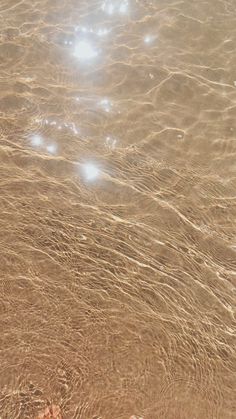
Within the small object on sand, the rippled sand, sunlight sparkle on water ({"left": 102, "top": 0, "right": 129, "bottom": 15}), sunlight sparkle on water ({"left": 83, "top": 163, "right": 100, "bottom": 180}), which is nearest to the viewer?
the small object on sand

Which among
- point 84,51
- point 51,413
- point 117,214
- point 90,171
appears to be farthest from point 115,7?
point 51,413

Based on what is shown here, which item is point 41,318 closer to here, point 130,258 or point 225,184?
point 130,258

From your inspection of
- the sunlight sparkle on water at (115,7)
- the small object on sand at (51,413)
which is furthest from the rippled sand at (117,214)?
the sunlight sparkle on water at (115,7)

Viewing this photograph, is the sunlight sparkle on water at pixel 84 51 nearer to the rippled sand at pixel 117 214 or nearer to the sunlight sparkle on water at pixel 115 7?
the rippled sand at pixel 117 214

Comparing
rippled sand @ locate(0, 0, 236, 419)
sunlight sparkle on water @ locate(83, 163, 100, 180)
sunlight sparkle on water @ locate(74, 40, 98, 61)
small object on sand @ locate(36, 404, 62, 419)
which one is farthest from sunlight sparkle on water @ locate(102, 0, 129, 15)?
small object on sand @ locate(36, 404, 62, 419)

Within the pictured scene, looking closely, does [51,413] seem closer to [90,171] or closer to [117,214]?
[117,214]

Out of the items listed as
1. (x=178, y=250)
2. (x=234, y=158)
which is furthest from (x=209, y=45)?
(x=178, y=250)

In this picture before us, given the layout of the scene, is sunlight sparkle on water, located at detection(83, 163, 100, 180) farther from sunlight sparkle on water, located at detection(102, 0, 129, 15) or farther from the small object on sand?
sunlight sparkle on water, located at detection(102, 0, 129, 15)
